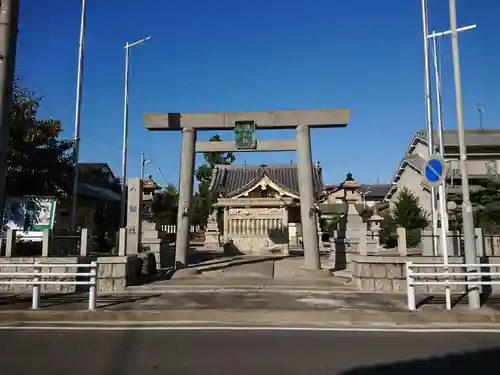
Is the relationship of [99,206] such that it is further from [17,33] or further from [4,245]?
[17,33]

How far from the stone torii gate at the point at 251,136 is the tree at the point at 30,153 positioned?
505 cm

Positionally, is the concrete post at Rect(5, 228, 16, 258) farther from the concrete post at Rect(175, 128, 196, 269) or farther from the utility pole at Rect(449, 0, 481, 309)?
the utility pole at Rect(449, 0, 481, 309)

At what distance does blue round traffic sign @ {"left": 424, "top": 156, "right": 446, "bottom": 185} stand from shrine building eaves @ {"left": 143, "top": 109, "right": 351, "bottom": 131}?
21.0 feet

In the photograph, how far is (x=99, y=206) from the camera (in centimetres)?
2812

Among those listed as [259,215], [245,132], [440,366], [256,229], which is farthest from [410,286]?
[259,215]

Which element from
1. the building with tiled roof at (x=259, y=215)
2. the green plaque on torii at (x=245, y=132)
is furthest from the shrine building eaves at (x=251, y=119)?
the building with tiled roof at (x=259, y=215)

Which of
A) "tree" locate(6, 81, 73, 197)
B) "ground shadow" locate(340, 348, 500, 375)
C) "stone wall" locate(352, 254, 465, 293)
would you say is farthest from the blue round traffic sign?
"tree" locate(6, 81, 73, 197)

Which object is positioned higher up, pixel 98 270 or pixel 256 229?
pixel 256 229

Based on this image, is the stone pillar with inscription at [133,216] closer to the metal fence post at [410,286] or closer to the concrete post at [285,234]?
the metal fence post at [410,286]

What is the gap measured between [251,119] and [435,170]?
7966 mm

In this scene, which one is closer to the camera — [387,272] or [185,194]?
[387,272]

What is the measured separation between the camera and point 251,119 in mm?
15375

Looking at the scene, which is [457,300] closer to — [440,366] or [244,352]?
[440,366]

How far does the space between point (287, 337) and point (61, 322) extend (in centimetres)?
449
